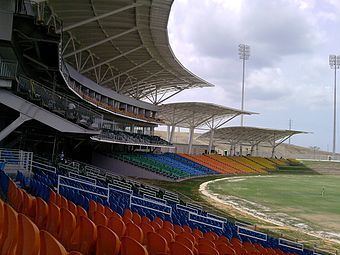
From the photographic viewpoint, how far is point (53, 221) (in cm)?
578

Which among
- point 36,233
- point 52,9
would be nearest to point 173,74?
point 52,9

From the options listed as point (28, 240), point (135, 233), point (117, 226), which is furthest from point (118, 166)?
point (28, 240)

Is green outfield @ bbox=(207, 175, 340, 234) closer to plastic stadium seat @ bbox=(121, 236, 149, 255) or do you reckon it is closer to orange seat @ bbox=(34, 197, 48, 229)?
orange seat @ bbox=(34, 197, 48, 229)

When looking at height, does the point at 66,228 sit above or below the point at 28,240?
below

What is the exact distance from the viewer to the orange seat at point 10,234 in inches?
152

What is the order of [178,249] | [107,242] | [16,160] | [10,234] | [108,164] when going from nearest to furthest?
[10,234]
[107,242]
[178,249]
[16,160]
[108,164]

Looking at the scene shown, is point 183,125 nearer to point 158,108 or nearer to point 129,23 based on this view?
point 158,108

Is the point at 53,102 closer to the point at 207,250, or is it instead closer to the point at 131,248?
the point at 207,250

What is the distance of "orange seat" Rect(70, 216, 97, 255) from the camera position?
198 inches

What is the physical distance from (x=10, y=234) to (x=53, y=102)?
16.6 metres

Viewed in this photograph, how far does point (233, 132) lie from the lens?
253 feet

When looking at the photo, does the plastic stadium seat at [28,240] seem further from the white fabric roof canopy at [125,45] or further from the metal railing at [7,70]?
the white fabric roof canopy at [125,45]

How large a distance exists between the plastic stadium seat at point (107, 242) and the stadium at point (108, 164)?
0.02 meters

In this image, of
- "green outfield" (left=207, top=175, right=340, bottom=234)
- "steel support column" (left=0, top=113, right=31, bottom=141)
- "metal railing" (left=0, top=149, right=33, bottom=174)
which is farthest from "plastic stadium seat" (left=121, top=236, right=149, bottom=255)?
"green outfield" (left=207, top=175, right=340, bottom=234)
